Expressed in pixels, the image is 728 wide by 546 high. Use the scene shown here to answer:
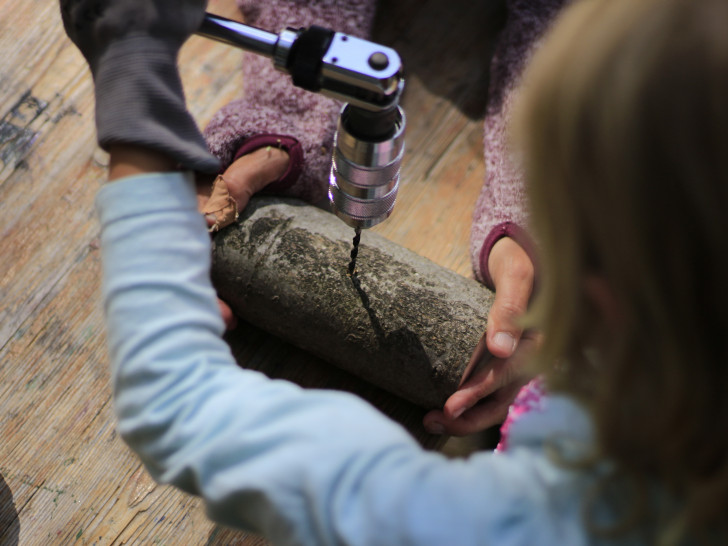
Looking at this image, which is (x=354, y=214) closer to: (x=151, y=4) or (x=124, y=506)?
(x=151, y=4)

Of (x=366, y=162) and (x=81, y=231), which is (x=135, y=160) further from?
(x=81, y=231)

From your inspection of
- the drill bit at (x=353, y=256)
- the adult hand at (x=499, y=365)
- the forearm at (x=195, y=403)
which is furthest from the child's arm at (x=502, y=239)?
the forearm at (x=195, y=403)

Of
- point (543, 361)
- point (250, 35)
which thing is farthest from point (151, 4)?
point (543, 361)

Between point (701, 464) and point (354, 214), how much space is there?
0.36 m

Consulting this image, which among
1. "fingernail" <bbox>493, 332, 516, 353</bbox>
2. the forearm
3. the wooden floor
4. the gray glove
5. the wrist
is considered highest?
the gray glove

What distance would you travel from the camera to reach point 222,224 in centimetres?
78

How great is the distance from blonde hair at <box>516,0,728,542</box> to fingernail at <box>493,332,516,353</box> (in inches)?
12.6

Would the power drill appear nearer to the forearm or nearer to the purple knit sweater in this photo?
the forearm

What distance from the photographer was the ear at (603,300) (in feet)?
1.17

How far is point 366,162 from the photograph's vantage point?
51cm

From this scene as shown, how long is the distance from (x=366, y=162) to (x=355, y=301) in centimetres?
29

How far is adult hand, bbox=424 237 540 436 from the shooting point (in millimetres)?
731

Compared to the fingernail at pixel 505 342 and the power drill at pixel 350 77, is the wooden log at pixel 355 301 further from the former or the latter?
the power drill at pixel 350 77

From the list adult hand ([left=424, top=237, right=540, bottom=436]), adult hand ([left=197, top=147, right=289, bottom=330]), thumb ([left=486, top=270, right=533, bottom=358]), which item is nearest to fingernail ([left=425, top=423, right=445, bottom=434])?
adult hand ([left=424, top=237, right=540, bottom=436])
